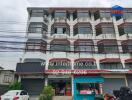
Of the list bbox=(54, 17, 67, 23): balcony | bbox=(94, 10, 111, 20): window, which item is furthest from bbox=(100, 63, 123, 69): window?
bbox=(54, 17, 67, 23): balcony

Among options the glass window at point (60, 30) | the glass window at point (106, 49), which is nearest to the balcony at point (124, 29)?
the glass window at point (106, 49)

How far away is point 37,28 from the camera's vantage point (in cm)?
3038

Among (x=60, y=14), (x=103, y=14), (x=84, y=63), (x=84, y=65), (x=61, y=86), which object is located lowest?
(x=61, y=86)

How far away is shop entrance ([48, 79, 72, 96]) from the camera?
2631cm

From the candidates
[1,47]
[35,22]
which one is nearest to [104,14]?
[35,22]

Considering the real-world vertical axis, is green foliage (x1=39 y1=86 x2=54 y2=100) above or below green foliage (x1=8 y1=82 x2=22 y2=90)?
below

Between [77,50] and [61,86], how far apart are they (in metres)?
6.40

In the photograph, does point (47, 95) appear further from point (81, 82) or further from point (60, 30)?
point (60, 30)

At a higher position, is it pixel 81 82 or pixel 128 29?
pixel 128 29

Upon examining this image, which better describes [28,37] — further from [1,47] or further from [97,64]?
[1,47]

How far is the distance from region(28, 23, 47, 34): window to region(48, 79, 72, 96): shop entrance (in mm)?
8693

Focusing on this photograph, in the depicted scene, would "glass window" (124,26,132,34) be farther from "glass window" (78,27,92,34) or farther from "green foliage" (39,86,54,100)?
"green foliage" (39,86,54,100)

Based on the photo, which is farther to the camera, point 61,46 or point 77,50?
point 61,46

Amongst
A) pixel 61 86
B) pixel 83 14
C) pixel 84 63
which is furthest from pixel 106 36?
pixel 61 86
